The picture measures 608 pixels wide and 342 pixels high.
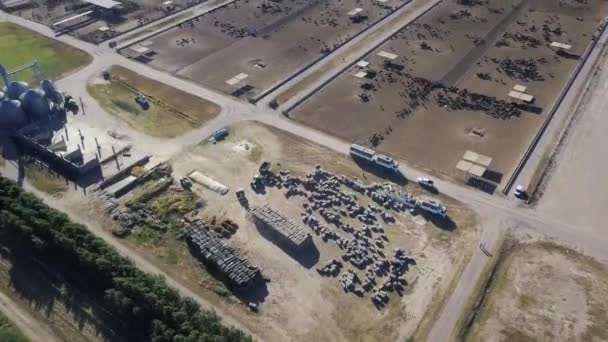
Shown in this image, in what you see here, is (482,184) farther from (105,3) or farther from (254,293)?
(105,3)

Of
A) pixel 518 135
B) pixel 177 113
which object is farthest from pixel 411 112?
pixel 177 113

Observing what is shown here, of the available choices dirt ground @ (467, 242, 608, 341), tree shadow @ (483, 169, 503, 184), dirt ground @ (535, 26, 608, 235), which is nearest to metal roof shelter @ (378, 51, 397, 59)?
dirt ground @ (535, 26, 608, 235)

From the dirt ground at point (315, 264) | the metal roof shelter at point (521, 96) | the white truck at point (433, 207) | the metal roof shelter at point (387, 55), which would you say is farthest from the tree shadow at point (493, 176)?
the metal roof shelter at point (387, 55)

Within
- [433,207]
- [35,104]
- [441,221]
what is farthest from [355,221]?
[35,104]

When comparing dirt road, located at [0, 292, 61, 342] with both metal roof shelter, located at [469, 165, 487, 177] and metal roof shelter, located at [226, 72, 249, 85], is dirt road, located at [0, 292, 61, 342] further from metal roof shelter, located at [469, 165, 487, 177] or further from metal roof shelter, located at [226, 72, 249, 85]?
metal roof shelter, located at [469, 165, 487, 177]

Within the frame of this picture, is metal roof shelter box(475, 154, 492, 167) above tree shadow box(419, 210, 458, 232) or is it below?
above

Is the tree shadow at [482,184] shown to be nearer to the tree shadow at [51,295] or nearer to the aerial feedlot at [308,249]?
the aerial feedlot at [308,249]
